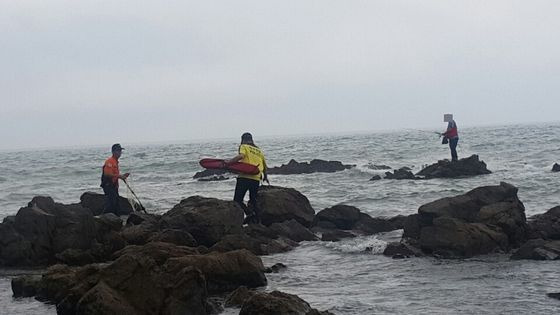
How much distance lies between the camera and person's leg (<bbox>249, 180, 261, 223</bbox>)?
45.8ft

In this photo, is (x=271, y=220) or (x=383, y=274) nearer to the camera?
(x=383, y=274)

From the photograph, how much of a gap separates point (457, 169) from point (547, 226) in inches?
626

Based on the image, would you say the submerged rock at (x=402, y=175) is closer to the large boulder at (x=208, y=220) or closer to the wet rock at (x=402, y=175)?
the wet rock at (x=402, y=175)

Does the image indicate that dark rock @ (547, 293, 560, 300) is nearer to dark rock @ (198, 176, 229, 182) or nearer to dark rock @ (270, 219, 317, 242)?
dark rock @ (270, 219, 317, 242)

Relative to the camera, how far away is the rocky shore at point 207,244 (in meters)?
6.95

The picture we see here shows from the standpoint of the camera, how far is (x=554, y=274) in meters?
9.00

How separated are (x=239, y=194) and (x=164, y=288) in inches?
281

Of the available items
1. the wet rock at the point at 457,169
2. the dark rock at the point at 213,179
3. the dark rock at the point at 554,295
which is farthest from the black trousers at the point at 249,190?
the dark rock at the point at 213,179

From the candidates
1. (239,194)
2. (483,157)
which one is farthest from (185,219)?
(483,157)

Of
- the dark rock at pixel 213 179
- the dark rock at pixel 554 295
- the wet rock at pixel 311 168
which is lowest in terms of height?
the dark rock at pixel 213 179

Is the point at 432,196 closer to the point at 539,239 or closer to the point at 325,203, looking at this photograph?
the point at 325,203

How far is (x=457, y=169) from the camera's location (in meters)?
27.6

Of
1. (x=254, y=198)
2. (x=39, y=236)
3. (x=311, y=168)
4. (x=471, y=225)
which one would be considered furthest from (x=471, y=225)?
(x=311, y=168)

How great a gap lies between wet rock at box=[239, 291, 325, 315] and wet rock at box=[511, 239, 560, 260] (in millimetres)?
4853
